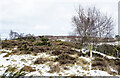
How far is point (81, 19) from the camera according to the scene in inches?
343

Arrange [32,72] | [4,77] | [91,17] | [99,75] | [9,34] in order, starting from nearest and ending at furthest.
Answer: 1. [4,77]
2. [99,75]
3. [32,72]
4. [91,17]
5. [9,34]

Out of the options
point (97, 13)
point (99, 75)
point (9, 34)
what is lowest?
point (99, 75)

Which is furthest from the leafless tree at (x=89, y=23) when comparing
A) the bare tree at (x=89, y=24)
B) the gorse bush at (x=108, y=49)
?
the gorse bush at (x=108, y=49)

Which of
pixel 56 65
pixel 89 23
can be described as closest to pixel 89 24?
pixel 89 23

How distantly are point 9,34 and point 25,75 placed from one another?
71.2ft

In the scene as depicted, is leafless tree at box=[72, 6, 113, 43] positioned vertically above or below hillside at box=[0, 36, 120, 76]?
above

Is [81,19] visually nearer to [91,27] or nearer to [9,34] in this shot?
[91,27]

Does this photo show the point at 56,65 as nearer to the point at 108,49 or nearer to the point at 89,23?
the point at 89,23

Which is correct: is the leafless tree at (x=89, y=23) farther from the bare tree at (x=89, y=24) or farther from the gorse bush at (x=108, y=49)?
the gorse bush at (x=108, y=49)

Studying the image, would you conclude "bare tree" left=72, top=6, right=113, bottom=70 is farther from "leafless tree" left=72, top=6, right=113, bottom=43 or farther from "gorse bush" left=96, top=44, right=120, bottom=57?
"gorse bush" left=96, top=44, right=120, bottom=57

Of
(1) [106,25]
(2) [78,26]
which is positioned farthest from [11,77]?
(1) [106,25]

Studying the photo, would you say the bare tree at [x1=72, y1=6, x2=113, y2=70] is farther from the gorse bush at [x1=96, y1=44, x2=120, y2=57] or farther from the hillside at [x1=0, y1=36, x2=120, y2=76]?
the gorse bush at [x1=96, y1=44, x2=120, y2=57]

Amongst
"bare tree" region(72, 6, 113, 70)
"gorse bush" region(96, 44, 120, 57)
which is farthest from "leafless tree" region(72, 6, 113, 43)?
"gorse bush" region(96, 44, 120, 57)

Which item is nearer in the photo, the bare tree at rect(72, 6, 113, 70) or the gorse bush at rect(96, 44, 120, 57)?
the bare tree at rect(72, 6, 113, 70)
